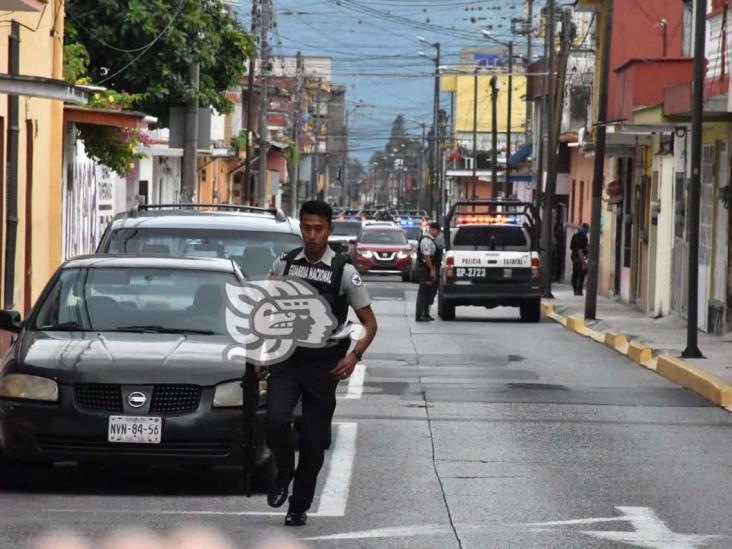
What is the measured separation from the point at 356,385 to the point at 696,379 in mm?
3816

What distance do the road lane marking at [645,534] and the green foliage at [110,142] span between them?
842 inches

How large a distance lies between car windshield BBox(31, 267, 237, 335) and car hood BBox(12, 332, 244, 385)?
15.2 inches

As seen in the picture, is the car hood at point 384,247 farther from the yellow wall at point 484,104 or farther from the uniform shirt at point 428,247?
the yellow wall at point 484,104

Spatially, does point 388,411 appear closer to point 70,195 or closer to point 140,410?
point 140,410

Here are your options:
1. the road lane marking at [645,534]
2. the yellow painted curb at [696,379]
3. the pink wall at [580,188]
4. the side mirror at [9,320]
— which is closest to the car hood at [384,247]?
the pink wall at [580,188]

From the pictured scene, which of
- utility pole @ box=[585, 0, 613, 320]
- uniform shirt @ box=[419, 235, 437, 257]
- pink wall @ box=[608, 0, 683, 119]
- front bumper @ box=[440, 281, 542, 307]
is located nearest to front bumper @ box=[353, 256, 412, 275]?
pink wall @ box=[608, 0, 683, 119]

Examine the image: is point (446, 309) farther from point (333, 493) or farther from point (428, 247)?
point (333, 493)

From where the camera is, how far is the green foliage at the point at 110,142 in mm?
30609

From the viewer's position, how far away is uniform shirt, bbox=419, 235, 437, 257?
103 ft

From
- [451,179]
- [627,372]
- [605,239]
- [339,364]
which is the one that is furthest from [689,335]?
[451,179]

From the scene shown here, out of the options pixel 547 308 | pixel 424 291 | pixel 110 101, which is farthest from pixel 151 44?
pixel 547 308

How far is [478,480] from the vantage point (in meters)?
11.7

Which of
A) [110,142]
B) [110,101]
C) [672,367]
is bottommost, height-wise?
[672,367]

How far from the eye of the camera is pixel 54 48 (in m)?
26.9
